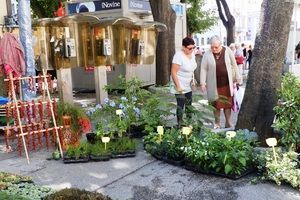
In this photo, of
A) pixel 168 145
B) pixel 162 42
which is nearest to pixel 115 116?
pixel 168 145

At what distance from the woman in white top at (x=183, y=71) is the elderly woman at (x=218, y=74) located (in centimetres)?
28

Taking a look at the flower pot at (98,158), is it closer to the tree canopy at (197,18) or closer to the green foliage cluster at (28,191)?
the green foliage cluster at (28,191)

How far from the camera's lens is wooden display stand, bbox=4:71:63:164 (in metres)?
6.15

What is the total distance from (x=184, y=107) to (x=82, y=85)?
9.05 meters

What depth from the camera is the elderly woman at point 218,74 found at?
715 centimetres

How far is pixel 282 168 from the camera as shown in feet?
15.7

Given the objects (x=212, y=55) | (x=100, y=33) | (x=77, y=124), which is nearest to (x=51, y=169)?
(x=77, y=124)

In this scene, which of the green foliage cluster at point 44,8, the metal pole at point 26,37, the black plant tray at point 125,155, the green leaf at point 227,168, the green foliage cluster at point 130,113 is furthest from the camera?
the green foliage cluster at point 44,8

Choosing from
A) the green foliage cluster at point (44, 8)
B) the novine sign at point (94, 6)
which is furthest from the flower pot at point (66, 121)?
the green foliage cluster at point (44, 8)

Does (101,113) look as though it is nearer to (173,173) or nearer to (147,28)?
(173,173)

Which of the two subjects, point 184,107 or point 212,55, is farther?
point 212,55

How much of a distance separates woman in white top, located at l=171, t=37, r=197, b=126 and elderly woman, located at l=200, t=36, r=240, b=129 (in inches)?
11.1

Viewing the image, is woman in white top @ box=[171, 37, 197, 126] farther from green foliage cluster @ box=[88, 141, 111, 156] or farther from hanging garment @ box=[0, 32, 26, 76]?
hanging garment @ box=[0, 32, 26, 76]

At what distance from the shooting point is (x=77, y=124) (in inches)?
259
